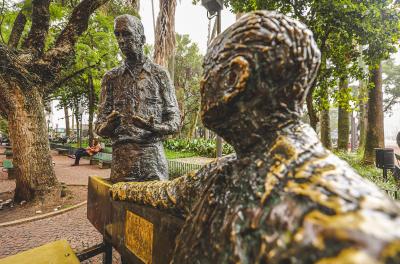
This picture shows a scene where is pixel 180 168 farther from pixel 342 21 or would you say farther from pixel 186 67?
pixel 186 67

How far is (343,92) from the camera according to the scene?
827cm

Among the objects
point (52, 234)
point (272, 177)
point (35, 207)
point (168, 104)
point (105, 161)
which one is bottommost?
point (52, 234)

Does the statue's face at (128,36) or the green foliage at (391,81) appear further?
the green foliage at (391,81)

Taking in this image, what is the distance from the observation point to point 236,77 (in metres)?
0.77

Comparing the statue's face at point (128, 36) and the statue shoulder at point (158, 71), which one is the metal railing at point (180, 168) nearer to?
the statue shoulder at point (158, 71)

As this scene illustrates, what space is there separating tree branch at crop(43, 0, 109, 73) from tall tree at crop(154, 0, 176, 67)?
564 cm

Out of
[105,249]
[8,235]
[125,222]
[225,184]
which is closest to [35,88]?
[8,235]

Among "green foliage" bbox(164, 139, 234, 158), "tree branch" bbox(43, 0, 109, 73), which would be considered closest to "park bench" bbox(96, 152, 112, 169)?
"green foliage" bbox(164, 139, 234, 158)

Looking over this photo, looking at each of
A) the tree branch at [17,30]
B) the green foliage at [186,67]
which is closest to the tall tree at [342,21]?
the tree branch at [17,30]

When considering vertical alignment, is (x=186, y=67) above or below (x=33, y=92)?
above

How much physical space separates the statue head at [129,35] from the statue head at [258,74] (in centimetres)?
200

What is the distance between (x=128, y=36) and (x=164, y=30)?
10795mm

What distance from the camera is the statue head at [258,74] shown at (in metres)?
0.76

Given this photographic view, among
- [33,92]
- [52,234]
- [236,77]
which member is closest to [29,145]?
[33,92]
